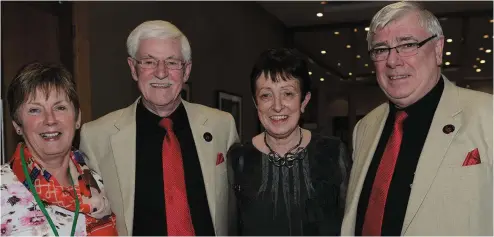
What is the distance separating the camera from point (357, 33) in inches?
359

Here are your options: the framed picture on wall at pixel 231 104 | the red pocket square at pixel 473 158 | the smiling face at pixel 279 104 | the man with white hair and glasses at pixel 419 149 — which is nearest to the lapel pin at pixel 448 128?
the man with white hair and glasses at pixel 419 149

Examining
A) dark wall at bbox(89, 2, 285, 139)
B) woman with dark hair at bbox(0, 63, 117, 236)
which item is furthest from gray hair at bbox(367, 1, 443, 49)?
dark wall at bbox(89, 2, 285, 139)

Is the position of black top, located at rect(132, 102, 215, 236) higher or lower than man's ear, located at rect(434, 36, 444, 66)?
lower

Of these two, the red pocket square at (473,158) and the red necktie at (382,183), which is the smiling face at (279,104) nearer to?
the red necktie at (382,183)

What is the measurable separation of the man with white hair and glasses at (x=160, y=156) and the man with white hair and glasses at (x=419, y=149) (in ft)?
2.06

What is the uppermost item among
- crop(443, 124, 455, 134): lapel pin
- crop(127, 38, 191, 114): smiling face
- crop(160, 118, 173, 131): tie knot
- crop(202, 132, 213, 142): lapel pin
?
crop(127, 38, 191, 114): smiling face

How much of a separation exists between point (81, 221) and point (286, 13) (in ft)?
23.3

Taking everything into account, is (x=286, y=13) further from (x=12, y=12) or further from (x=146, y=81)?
(x=146, y=81)

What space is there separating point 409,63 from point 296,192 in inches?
28.1

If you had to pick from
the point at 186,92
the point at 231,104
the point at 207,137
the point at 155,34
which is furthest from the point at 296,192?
the point at 231,104

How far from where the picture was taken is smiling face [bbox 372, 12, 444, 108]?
6.82 feet

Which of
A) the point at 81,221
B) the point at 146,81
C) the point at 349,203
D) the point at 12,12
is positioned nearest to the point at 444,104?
the point at 349,203

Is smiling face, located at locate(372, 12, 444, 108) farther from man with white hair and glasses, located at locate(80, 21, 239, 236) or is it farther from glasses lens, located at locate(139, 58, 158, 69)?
glasses lens, located at locate(139, 58, 158, 69)

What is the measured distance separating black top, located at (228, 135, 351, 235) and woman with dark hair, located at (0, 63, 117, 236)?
2.05 ft
